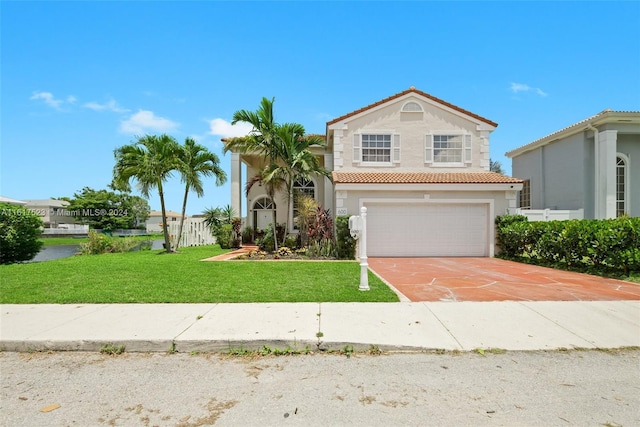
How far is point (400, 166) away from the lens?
→ 15.2 metres

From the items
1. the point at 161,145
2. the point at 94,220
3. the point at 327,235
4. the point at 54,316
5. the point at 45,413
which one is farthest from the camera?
the point at 94,220

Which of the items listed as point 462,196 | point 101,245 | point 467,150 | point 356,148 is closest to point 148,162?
point 101,245

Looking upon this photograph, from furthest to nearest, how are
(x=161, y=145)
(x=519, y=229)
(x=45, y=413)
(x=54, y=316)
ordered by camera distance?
(x=161, y=145) < (x=519, y=229) < (x=54, y=316) < (x=45, y=413)

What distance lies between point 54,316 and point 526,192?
22195 mm

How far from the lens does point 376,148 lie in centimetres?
1528

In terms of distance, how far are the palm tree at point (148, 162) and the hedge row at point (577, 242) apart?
14.4 meters

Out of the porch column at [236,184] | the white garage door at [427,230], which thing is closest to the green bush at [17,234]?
the porch column at [236,184]

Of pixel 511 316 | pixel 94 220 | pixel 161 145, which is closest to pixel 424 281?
pixel 511 316

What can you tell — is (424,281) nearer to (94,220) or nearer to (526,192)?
(526,192)

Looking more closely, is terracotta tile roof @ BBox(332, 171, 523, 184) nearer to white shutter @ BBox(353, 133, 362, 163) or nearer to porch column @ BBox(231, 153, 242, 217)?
white shutter @ BBox(353, 133, 362, 163)

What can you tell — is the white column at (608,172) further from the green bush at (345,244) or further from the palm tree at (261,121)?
the palm tree at (261,121)

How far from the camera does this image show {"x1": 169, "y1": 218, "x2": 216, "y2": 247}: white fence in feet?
57.7

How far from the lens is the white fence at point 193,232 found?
17.6 metres

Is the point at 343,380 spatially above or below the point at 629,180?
below
